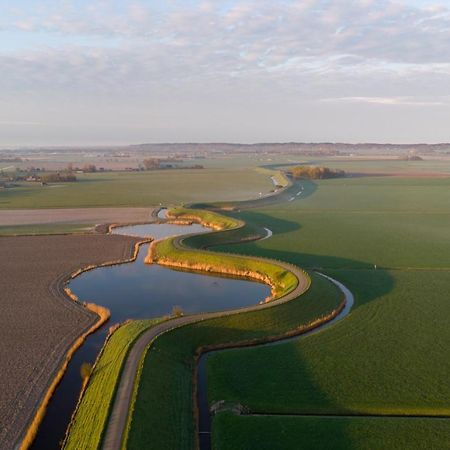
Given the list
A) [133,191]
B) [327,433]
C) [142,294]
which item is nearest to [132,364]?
[327,433]

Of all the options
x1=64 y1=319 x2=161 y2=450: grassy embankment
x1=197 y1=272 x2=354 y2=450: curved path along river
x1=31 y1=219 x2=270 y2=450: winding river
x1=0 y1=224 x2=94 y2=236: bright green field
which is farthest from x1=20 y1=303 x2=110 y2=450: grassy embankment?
x1=0 y1=224 x2=94 y2=236: bright green field

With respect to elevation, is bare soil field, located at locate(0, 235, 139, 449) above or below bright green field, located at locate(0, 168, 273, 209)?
below

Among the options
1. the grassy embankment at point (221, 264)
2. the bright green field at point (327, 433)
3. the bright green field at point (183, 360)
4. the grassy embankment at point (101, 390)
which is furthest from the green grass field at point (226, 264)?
the bright green field at point (327, 433)

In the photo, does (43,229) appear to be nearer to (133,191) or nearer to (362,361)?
(133,191)

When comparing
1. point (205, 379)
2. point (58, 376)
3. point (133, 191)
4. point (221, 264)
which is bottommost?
point (205, 379)

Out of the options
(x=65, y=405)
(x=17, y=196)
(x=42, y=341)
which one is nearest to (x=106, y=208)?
(x=17, y=196)

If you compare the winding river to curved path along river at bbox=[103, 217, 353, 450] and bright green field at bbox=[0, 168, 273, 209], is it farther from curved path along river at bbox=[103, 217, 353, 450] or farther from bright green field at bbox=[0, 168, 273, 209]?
bright green field at bbox=[0, 168, 273, 209]
